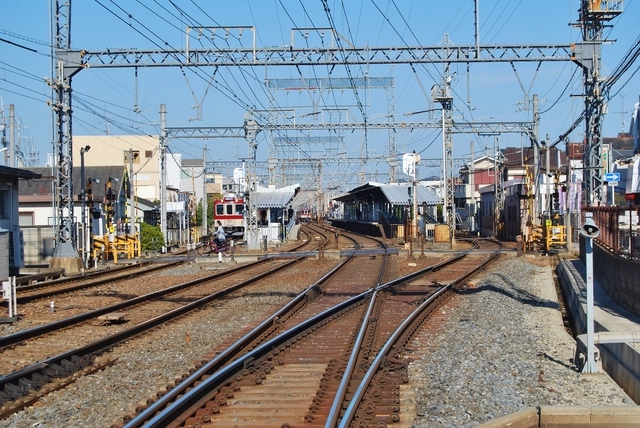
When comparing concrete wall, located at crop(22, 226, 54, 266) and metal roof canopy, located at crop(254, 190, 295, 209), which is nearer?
concrete wall, located at crop(22, 226, 54, 266)

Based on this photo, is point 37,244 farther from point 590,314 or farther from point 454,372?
point 590,314

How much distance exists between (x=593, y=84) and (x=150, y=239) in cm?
2275

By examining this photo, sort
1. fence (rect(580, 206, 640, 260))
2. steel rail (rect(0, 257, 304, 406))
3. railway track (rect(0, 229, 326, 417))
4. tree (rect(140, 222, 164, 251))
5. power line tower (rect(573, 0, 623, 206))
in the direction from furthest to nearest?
1. tree (rect(140, 222, 164, 251))
2. power line tower (rect(573, 0, 623, 206))
3. fence (rect(580, 206, 640, 260))
4. railway track (rect(0, 229, 326, 417))
5. steel rail (rect(0, 257, 304, 406))

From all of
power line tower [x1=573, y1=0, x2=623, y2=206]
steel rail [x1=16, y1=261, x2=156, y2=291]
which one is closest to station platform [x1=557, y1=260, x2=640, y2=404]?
power line tower [x1=573, y1=0, x2=623, y2=206]

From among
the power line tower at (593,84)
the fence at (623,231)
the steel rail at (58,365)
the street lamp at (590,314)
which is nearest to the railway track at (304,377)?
the steel rail at (58,365)

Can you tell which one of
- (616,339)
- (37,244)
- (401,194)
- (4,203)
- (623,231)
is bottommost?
(616,339)

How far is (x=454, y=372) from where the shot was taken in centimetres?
796

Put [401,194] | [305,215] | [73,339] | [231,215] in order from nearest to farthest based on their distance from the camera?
[73,339]
[401,194]
[231,215]
[305,215]

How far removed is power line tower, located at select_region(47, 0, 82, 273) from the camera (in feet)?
73.6

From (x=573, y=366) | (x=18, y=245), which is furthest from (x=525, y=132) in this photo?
(x=573, y=366)

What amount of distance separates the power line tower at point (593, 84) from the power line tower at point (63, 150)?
15.4 metres

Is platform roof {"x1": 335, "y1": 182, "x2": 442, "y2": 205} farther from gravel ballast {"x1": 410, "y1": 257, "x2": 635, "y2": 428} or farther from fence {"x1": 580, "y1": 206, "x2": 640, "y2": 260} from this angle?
gravel ballast {"x1": 410, "y1": 257, "x2": 635, "y2": 428}

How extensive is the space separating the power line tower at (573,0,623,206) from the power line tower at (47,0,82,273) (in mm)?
15355

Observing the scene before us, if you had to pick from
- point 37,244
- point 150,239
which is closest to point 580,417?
point 37,244
